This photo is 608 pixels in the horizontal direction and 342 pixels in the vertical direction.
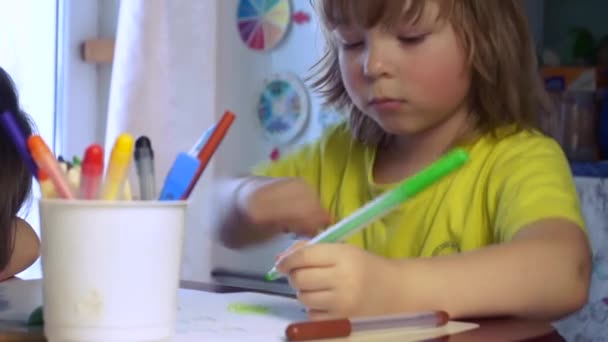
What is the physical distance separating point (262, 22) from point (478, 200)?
4.15 ft

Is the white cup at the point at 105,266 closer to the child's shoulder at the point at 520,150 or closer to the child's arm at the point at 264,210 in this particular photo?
the child's arm at the point at 264,210

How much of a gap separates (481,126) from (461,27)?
11cm

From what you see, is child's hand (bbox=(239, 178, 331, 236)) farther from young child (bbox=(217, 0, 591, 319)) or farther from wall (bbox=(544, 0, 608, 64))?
wall (bbox=(544, 0, 608, 64))

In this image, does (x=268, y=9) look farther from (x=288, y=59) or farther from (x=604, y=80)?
(x=604, y=80)

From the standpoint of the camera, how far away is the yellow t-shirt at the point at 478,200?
0.77 meters

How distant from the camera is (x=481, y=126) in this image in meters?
0.94

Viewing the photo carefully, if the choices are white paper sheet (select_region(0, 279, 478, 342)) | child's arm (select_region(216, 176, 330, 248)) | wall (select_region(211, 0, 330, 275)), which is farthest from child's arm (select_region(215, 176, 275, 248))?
wall (select_region(211, 0, 330, 275))

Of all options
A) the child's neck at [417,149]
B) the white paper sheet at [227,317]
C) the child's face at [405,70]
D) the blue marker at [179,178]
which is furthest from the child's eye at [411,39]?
the blue marker at [179,178]

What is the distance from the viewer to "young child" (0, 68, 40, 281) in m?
0.85

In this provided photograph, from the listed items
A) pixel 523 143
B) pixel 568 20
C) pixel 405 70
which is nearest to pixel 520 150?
pixel 523 143

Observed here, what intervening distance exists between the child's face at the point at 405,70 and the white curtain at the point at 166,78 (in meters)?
1.07

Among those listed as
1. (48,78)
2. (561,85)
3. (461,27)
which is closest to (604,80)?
(561,85)

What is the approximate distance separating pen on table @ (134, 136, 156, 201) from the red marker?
0.03 meters

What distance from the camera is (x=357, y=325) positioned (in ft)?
1.85
